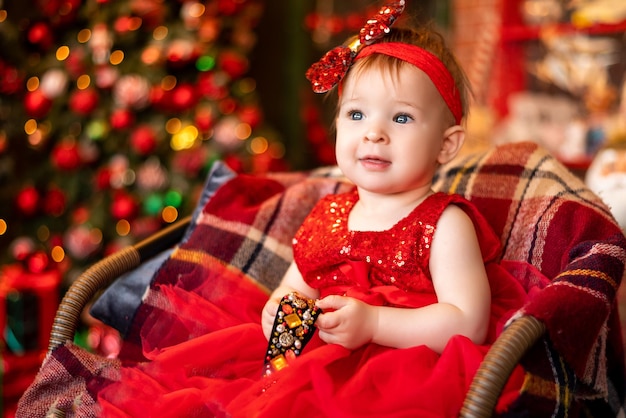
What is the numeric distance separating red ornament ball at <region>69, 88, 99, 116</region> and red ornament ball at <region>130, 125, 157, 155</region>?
0.20m

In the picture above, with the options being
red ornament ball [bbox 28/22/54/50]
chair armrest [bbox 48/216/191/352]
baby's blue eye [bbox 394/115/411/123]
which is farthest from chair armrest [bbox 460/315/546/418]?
red ornament ball [bbox 28/22/54/50]

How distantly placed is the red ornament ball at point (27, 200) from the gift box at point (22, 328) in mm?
350

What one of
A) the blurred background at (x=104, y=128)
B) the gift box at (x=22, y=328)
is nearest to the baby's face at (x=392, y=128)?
the blurred background at (x=104, y=128)

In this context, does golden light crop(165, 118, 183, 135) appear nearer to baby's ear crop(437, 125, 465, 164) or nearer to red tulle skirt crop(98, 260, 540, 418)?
red tulle skirt crop(98, 260, 540, 418)

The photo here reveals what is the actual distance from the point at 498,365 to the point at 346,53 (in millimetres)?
699

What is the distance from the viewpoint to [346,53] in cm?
145

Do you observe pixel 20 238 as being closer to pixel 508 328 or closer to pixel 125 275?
pixel 125 275

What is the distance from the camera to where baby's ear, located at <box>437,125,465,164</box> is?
1.45m

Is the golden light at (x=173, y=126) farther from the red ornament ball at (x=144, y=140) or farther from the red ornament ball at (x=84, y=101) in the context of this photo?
the red ornament ball at (x=84, y=101)

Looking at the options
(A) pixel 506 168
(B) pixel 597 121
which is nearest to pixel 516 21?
(B) pixel 597 121

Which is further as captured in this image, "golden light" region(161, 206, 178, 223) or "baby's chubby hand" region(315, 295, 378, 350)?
"golden light" region(161, 206, 178, 223)

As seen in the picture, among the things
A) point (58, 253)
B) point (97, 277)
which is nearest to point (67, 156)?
point (58, 253)

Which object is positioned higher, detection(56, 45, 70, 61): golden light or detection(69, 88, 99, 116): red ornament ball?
detection(56, 45, 70, 61): golden light

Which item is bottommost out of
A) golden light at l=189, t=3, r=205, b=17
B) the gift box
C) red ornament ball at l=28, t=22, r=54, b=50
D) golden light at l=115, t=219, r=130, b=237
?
the gift box
